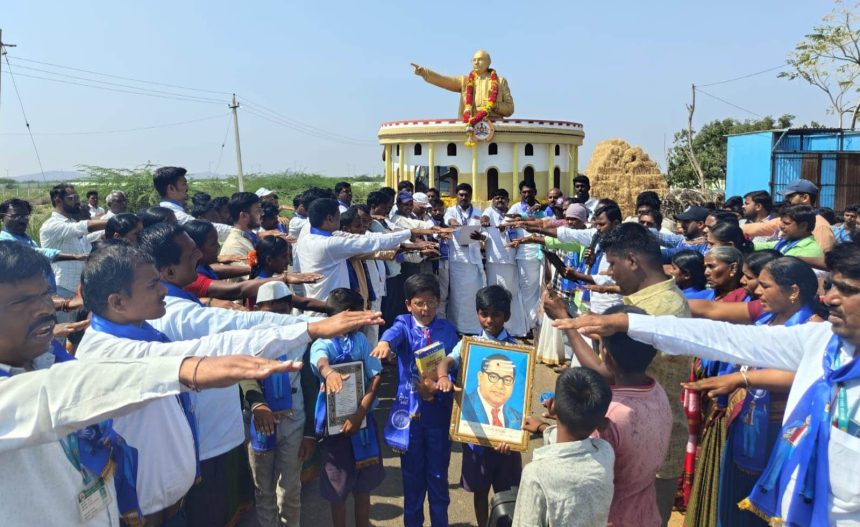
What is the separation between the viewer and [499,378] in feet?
10.4

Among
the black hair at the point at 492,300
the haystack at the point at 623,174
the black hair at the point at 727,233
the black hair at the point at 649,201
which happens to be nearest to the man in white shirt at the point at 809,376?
the black hair at the point at 492,300

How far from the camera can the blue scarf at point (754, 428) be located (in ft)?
9.35

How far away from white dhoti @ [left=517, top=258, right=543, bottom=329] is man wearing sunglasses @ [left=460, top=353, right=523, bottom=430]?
537cm

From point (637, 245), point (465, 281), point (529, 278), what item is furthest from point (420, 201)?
point (637, 245)

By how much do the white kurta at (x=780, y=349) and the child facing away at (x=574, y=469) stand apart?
16.2 inches

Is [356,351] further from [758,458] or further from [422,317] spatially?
[758,458]

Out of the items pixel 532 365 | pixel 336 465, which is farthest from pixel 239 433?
pixel 532 365

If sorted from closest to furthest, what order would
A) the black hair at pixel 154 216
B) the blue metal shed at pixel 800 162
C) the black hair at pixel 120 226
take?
the black hair at pixel 120 226
the black hair at pixel 154 216
the blue metal shed at pixel 800 162

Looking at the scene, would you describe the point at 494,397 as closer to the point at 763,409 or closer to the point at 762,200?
the point at 763,409

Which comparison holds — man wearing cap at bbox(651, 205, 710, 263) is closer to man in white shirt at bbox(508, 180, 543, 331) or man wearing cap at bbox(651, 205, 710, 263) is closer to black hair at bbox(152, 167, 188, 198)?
man in white shirt at bbox(508, 180, 543, 331)

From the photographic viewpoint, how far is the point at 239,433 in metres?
3.06

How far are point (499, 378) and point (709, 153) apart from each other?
29.9 meters

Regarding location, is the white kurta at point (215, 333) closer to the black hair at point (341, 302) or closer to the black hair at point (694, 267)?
the black hair at point (341, 302)

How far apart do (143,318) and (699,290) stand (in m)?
3.63
